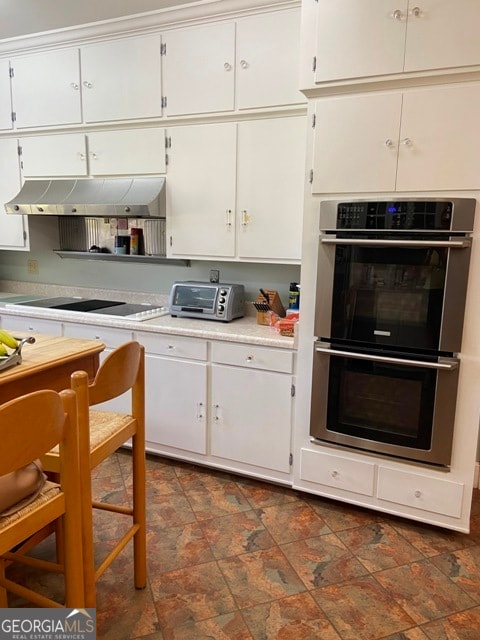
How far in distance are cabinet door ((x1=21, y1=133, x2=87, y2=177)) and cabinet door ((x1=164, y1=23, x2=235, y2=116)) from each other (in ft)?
2.47

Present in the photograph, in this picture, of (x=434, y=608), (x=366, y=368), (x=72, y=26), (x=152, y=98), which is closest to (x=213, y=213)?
(x=152, y=98)

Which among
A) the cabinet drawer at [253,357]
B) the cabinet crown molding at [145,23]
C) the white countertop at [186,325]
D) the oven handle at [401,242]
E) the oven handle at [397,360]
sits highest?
the cabinet crown molding at [145,23]

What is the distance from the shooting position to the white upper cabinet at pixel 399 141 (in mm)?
2006

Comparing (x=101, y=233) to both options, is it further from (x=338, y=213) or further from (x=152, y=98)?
(x=338, y=213)

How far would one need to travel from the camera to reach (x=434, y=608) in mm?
1859

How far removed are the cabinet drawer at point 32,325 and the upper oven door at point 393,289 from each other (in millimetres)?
1811

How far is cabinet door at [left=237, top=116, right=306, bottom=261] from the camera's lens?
2.67m

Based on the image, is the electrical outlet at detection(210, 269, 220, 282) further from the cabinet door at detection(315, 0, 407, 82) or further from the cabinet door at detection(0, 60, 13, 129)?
the cabinet door at detection(0, 60, 13, 129)

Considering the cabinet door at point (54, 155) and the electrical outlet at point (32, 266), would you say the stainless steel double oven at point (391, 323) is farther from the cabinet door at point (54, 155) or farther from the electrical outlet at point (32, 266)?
the electrical outlet at point (32, 266)

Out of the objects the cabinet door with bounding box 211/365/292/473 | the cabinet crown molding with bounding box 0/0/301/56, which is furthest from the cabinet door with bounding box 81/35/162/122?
the cabinet door with bounding box 211/365/292/473

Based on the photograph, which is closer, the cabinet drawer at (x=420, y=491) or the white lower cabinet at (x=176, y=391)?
the cabinet drawer at (x=420, y=491)

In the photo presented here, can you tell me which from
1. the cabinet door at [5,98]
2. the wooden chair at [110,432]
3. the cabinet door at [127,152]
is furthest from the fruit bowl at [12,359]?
the cabinet door at [5,98]

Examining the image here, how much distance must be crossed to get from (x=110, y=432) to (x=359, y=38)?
2.01 m

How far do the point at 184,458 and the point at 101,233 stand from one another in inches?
73.2
